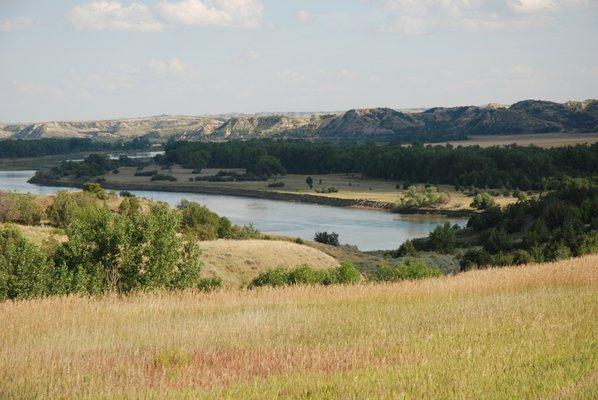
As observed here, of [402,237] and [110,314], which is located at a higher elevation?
[110,314]

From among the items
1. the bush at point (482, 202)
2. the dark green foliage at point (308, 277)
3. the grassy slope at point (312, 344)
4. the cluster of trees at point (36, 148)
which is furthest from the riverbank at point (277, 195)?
the grassy slope at point (312, 344)

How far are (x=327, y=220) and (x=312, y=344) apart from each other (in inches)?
2577

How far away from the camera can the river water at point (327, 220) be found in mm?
63000

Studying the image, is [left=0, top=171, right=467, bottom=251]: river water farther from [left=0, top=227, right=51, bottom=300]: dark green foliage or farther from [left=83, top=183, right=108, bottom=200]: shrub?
[left=0, top=227, right=51, bottom=300]: dark green foliage

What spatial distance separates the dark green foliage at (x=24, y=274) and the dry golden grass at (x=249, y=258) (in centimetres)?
1448

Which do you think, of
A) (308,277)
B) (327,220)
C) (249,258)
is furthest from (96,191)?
(308,277)

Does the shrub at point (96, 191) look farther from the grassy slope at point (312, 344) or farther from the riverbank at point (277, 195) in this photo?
the grassy slope at point (312, 344)

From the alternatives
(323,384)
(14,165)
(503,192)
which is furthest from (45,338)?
(14,165)

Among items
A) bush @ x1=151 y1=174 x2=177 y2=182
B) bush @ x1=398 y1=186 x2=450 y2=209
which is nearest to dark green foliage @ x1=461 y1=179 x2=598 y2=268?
bush @ x1=398 y1=186 x2=450 y2=209

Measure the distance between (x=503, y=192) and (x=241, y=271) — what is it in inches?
2247

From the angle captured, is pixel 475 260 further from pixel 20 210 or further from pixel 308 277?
pixel 20 210

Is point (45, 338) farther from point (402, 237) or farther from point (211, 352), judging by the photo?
point (402, 237)

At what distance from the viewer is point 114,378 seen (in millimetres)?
7539

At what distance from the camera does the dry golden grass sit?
115 ft
